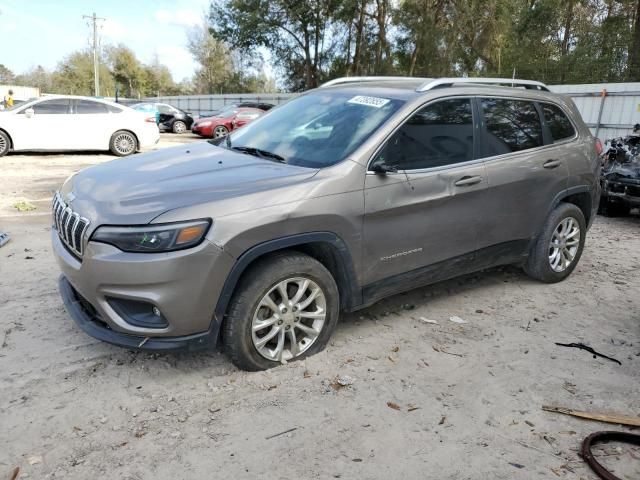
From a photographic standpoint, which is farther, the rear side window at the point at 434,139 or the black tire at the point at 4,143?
the black tire at the point at 4,143

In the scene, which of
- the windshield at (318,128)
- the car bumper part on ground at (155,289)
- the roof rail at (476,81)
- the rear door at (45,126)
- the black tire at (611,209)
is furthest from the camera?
the rear door at (45,126)

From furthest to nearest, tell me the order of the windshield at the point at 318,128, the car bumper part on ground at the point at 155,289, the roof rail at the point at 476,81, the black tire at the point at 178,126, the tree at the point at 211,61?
the tree at the point at 211,61, the black tire at the point at 178,126, the roof rail at the point at 476,81, the windshield at the point at 318,128, the car bumper part on ground at the point at 155,289

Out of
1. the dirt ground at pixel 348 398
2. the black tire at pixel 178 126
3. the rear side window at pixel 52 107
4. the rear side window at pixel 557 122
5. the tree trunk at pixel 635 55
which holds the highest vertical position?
the tree trunk at pixel 635 55

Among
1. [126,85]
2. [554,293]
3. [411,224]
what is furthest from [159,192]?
[126,85]

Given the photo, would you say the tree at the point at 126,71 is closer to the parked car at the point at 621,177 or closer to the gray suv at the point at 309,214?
the parked car at the point at 621,177

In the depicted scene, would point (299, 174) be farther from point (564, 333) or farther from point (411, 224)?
point (564, 333)

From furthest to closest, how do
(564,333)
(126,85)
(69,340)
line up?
(126,85)
(564,333)
(69,340)

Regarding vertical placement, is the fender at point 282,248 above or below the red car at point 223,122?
below

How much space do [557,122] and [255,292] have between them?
3414 mm

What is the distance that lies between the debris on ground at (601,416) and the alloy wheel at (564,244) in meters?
2.13

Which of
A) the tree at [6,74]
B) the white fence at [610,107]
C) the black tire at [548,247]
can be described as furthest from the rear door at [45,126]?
the tree at [6,74]

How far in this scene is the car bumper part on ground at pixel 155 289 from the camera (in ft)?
9.21

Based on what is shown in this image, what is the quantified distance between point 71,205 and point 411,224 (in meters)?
2.21

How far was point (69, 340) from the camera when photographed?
361 cm
